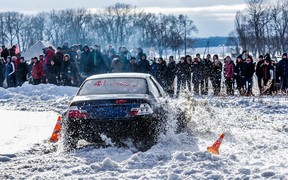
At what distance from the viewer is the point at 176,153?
8.18 metres

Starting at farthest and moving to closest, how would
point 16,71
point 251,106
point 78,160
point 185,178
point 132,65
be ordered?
point 16,71 < point 132,65 < point 251,106 < point 78,160 < point 185,178

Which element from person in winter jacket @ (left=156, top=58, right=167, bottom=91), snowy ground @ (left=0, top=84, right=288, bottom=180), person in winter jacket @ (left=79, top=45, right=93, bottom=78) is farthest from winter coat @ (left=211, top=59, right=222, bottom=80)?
snowy ground @ (left=0, top=84, right=288, bottom=180)

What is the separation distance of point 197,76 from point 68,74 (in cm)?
574

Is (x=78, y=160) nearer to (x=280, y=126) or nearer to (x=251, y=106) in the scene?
(x=280, y=126)

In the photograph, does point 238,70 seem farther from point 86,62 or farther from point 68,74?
point 68,74

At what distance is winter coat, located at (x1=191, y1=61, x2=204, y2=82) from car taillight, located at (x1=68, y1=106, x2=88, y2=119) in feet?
44.4

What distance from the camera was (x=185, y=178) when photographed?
273 inches

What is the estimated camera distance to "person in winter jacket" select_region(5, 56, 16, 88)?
2469 centimetres

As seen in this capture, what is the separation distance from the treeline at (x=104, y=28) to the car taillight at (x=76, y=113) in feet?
304

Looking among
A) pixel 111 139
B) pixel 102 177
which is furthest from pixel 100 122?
pixel 102 177

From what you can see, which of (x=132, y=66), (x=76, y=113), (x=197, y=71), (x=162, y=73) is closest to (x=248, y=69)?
(x=197, y=71)

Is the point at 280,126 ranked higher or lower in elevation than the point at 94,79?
lower

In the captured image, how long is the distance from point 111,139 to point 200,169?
92.3 inches

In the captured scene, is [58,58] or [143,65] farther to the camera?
[58,58]
